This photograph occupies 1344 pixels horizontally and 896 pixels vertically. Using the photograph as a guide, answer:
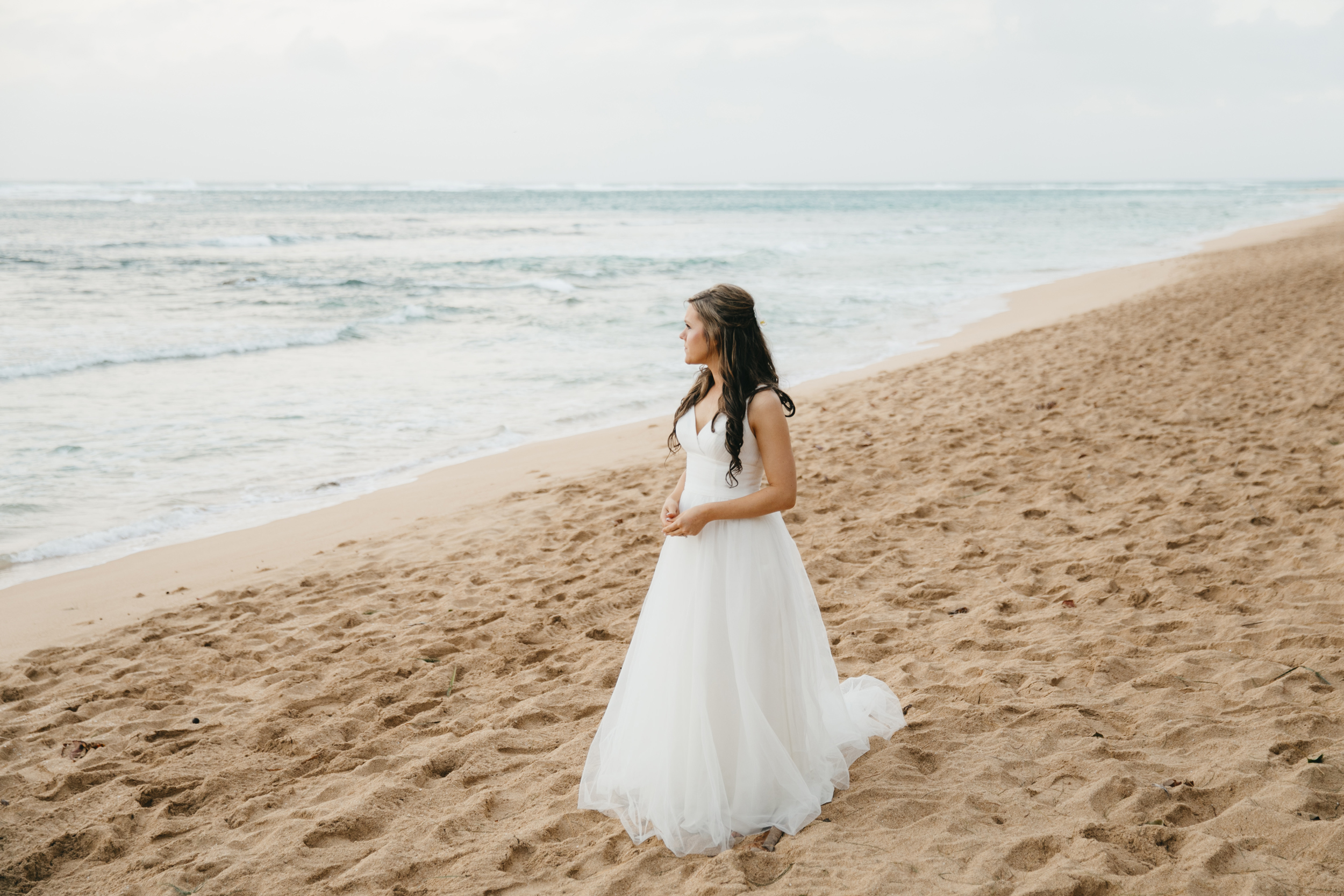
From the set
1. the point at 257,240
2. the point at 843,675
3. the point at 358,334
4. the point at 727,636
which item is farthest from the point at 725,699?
the point at 257,240

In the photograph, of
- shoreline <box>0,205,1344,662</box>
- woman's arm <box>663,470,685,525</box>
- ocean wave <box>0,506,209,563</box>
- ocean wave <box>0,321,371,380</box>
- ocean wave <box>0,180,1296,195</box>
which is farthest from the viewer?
ocean wave <box>0,180,1296,195</box>

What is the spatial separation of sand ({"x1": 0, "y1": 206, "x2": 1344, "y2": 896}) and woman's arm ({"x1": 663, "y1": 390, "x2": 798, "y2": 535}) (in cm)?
110

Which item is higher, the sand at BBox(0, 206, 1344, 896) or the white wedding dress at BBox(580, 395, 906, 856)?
the white wedding dress at BBox(580, 395, 906, 856)

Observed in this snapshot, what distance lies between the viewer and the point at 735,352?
287cm

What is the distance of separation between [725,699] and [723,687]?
44 mm

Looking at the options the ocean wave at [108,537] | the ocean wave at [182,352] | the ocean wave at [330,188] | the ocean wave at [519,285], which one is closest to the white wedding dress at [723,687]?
the ocean wave at [108,537]

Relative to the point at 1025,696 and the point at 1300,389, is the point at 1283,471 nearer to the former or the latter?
the point at 1300,389

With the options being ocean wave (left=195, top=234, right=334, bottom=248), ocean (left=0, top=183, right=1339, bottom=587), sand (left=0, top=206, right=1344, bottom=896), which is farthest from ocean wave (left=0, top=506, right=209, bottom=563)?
ocean wave (left=195, top=234, right=334, bottom=248)

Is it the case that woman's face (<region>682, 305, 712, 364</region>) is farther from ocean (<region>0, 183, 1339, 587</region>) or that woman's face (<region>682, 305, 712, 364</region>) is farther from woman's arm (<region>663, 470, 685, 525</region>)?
ocean (<region>0, 183, 1339, 587</region>)

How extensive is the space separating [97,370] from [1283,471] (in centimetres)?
1428

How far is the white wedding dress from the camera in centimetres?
293

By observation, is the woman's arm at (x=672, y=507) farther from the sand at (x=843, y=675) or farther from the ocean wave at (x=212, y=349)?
the ocean wave at (x=212, y=349)

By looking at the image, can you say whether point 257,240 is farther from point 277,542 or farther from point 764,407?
point 764,407

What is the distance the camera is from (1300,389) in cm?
815
